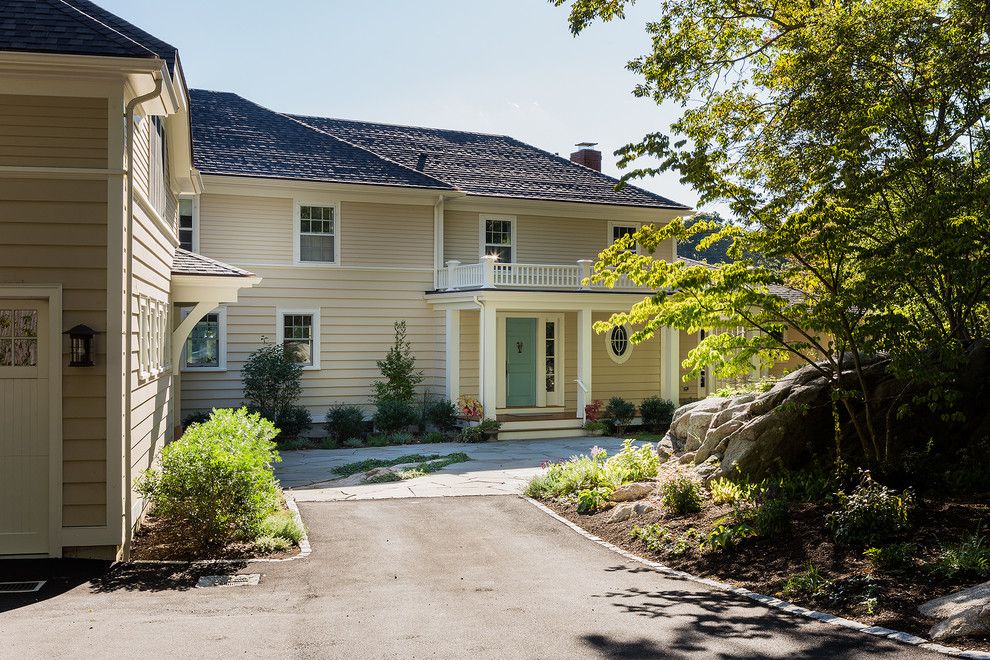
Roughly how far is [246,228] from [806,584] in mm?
16538

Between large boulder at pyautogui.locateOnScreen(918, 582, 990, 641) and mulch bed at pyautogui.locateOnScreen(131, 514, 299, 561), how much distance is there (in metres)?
6.21

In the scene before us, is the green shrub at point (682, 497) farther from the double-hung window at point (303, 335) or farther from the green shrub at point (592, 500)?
the double-hung window at point (303, 335)

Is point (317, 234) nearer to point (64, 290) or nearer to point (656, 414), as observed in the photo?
point (656, 414)

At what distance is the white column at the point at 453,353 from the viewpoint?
2256 cm

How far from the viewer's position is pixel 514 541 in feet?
35.8

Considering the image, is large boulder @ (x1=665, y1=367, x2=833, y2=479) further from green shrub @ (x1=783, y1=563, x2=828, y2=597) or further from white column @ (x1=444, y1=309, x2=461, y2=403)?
white column @ (x1=444, y1=309, x2=461, y2=403)

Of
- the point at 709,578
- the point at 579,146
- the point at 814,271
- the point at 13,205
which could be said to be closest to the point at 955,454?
the point at 814,271

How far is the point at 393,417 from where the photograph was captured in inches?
845

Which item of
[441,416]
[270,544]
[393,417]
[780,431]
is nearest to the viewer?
[270,544]

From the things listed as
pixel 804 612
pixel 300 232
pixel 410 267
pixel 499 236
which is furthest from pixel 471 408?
pixel 804 612

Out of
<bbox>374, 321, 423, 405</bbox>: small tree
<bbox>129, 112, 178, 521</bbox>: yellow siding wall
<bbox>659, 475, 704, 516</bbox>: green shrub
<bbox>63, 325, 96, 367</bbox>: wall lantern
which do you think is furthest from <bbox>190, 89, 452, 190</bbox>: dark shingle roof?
<bbox>659, 475, 704, 516</bbox>: green shrub

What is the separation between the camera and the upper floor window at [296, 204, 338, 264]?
72.7 feet

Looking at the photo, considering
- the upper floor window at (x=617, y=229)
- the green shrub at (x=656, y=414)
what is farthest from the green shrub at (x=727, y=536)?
the upper floor window at (x=617, y=229)

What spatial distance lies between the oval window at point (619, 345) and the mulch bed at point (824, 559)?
46.9 feet
